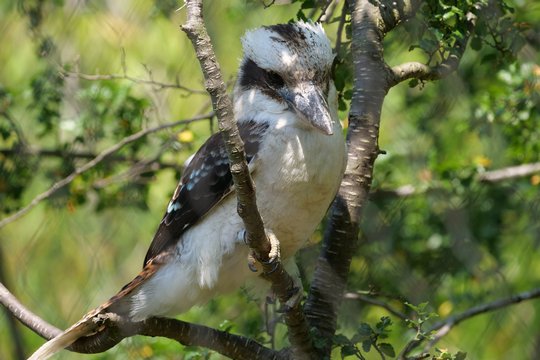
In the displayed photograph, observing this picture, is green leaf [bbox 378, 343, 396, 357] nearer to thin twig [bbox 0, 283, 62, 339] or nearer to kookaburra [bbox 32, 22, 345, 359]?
kookaburra [bbox 32, 22, 345, 359]

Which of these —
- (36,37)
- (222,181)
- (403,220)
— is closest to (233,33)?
(36,37)

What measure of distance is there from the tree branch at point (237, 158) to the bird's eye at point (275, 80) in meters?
0.43

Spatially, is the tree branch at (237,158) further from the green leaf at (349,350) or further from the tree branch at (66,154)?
the tree branch at (66,154)

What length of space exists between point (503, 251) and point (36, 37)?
1.49m

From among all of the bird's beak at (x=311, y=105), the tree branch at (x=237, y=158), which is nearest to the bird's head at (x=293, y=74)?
the bird's beak at (x=311, y=105)

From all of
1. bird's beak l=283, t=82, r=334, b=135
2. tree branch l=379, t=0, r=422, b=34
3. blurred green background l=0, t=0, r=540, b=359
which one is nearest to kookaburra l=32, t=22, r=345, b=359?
bird's beak l=283, t=82, r=334, b=135

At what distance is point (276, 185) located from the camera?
184 centimetres

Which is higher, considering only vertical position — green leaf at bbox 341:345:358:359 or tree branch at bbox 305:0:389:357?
→ tree branch at bbox 305:0:389:357

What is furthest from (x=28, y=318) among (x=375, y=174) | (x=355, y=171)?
(x=375, y=174)

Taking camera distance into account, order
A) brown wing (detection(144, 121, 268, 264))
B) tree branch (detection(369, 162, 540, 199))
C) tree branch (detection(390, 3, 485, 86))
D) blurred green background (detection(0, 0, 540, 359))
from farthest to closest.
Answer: tree branch (detection(369, 162, 540, 199)) < blurred green background (detection(0, 0, 540, 359)) < tree branch (detection(390, 3, 485, 86)) < brown wing (detection(144, 121, 268, 264))

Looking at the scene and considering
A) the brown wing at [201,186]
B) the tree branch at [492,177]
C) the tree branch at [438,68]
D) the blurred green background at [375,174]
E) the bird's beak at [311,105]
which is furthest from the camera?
the tree branch at [492,177]

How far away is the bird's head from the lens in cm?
184

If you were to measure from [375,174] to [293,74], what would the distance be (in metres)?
0.94

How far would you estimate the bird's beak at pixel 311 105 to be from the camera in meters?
1.79
